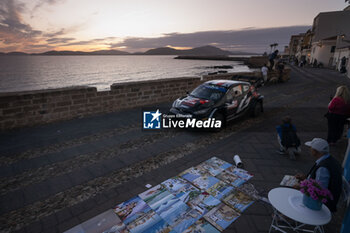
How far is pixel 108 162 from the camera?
541 centimetres

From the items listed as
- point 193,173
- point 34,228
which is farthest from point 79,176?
point 193,173

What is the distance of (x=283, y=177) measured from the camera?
4758mm

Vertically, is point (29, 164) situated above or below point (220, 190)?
below

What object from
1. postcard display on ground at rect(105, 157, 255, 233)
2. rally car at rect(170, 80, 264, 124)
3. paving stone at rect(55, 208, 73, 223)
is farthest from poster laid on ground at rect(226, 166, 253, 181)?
paving stone at rect(55, 208, 73, 223)

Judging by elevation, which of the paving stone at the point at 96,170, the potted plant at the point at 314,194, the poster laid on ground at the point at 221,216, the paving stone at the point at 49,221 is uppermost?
the potted plant at the point at 314,194

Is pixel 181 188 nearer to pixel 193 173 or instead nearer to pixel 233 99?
pixel 193 173

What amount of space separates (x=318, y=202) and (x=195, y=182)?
240 centimetres

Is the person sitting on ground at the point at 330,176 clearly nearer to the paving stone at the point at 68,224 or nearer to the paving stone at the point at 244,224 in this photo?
the paving stone at the point at 244,224

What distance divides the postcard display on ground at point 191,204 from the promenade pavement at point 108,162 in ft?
0.77

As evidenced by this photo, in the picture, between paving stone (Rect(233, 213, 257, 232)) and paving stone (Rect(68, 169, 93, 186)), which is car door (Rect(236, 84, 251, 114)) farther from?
paving stone (Rect(68, 169, 93, 186))

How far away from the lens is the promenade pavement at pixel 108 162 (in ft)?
12.0

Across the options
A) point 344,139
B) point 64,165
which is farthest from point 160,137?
point 344,139

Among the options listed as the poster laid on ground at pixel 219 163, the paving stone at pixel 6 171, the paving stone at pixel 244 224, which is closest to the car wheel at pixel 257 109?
the poster laid on ground at pixel 219 163

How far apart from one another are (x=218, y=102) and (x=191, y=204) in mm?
4431
